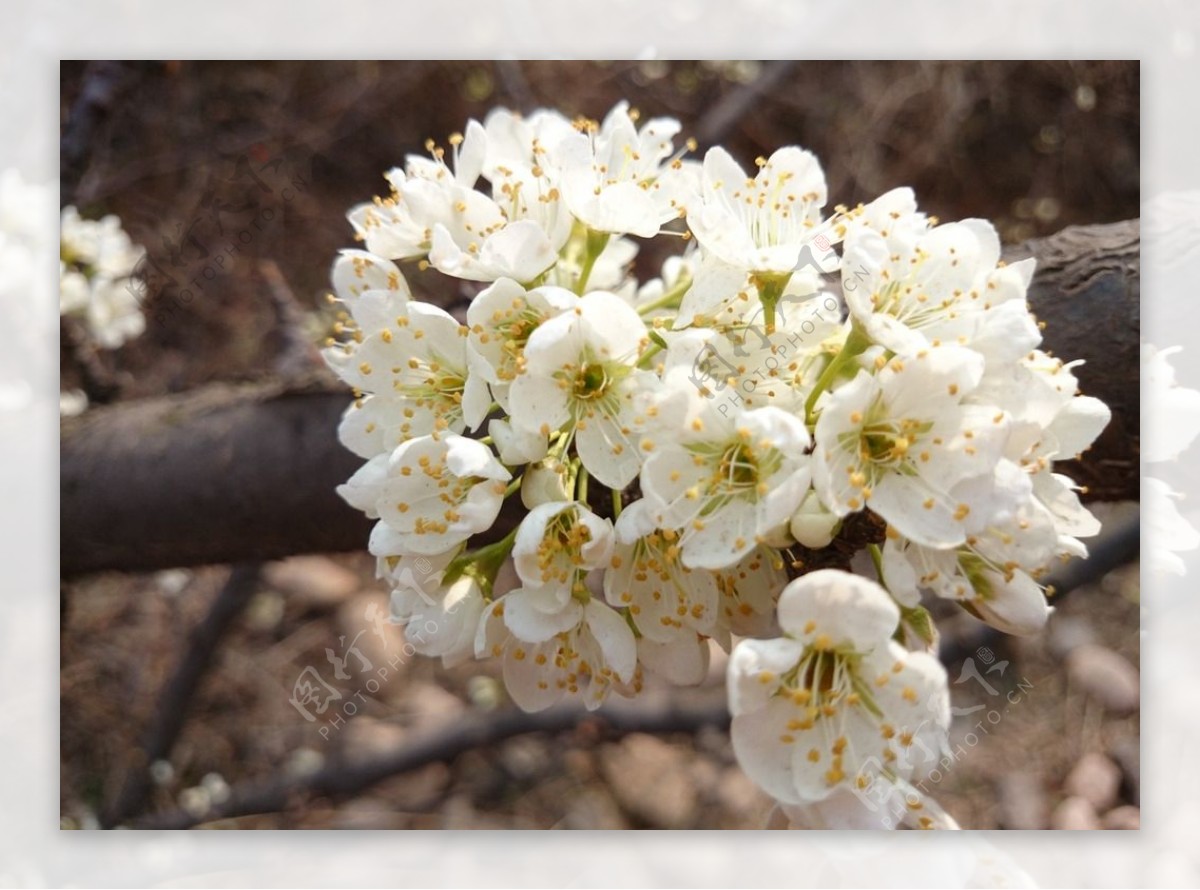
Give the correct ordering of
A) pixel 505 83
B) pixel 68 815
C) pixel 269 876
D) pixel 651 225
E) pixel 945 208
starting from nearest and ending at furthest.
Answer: pixel 651 225
pixel 269 876
pixel 68 815
pixel 505 83
pixel 945 208

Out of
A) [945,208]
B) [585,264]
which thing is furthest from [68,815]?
[945,208]

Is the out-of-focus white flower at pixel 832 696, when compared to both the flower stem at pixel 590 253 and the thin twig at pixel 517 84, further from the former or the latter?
the thin twig at pixel 517 84

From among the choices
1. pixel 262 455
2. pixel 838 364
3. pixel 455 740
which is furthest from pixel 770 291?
pixel 455 740

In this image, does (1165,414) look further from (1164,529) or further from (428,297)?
(428,297)

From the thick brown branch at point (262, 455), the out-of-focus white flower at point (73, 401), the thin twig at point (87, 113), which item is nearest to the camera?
the thick brown branch at point (262, 455)

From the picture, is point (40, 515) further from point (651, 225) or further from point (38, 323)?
point (651, 225)

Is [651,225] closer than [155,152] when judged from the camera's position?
Yes

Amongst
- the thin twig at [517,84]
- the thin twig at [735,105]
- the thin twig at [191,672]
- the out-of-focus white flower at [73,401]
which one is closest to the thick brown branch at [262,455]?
the out-of-focus white flower at [73,401]
